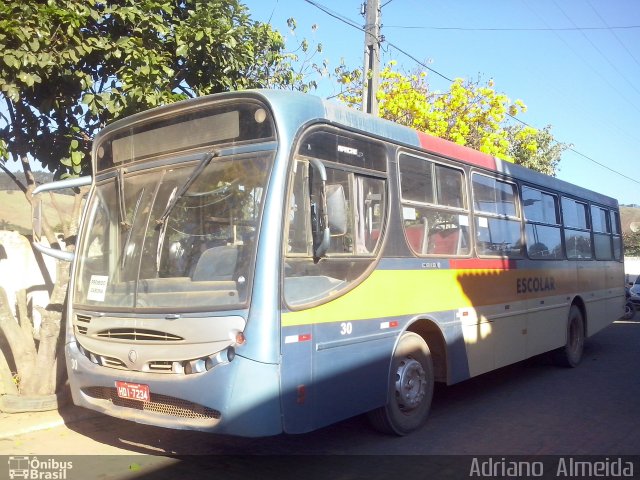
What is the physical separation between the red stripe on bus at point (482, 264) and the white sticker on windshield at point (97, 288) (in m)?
3.62

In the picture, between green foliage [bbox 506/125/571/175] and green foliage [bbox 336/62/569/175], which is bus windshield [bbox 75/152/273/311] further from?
green foliage [bbox 506/125/571/175]

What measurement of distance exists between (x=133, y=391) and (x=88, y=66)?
4762 millimetres

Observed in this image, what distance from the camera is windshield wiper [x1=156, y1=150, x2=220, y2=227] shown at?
5074 mm

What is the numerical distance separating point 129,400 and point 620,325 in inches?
637

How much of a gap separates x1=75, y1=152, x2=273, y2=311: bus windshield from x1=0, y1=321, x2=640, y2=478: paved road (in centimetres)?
154

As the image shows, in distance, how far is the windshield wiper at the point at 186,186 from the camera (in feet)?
16.6

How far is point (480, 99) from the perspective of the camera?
58.0ft

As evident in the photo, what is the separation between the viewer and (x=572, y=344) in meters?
10.5

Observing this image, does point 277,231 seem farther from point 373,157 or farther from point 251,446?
point 251,446

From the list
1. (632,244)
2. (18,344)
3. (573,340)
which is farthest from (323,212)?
(632,244)

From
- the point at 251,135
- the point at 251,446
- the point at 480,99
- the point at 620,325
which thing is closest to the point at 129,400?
the point at 251,446

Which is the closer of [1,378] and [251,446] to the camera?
[251,446]

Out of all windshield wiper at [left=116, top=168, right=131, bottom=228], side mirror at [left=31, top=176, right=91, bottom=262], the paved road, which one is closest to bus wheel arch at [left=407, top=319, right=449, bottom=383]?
the paved road

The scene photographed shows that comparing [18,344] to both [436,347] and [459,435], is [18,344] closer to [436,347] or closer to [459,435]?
[436,347]
